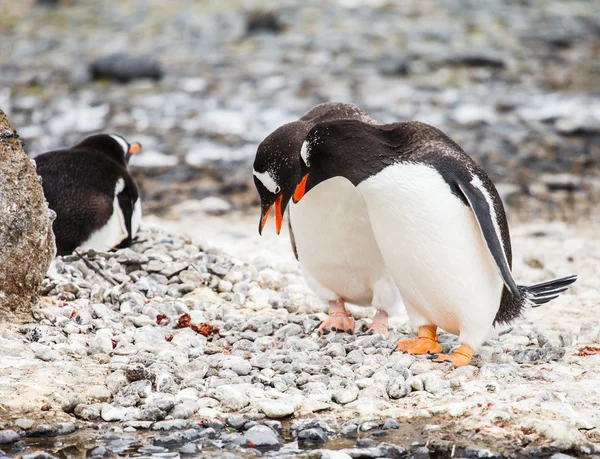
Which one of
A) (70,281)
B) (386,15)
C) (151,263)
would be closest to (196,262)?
(151,263)

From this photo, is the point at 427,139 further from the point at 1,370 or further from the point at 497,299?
the point at 1,370

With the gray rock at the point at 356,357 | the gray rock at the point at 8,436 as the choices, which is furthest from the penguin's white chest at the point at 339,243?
the gray rock at the point at 8,436

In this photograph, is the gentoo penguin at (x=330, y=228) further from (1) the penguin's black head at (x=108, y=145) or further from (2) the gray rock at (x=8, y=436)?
(1) the penguin's black head at (x=108, y=145)

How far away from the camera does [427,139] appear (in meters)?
4.26

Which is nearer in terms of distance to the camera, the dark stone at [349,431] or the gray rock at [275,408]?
the dark stone at [349,431]

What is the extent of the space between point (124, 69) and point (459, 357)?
973cm

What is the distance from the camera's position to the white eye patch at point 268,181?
4383 millimetres

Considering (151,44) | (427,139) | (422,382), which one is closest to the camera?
(422,382)

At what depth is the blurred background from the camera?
9.89m

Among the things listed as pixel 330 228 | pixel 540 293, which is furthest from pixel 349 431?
pixel 540 293

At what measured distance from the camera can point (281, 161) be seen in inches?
171

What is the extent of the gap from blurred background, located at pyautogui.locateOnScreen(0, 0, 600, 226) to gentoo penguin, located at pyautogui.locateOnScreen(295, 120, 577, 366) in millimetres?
4610

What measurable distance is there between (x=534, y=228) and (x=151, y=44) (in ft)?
28.5

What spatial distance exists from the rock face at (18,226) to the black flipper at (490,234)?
1991mm
